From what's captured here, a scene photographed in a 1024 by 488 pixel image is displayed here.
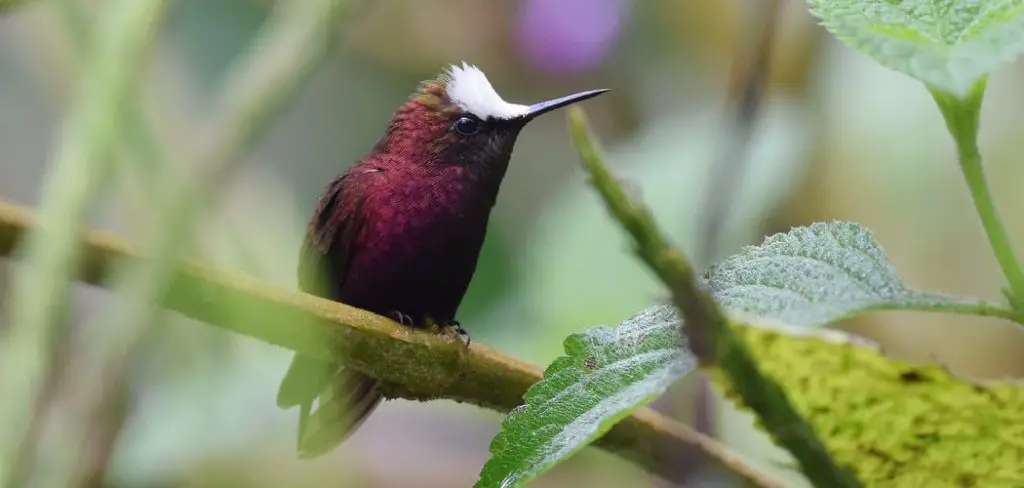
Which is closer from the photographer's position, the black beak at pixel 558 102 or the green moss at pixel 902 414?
the green moss at pixel 902 414

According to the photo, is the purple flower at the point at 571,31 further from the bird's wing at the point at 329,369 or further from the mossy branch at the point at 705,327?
the mossy branch at the point at 705,327

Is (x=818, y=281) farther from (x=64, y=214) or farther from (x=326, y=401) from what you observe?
(x=326, y=401)

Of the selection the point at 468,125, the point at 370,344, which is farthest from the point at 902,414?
the point at 468,125

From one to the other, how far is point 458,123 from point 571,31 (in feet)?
1.44

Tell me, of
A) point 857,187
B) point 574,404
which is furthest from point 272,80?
point 857,187

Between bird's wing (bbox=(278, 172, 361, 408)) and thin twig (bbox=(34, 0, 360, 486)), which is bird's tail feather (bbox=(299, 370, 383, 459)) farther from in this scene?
thin twig (bbox=(34, 0, 360, 486))

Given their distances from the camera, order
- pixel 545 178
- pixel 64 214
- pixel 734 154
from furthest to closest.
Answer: pixel 545 178
pixel 734 154
pixel 64 214

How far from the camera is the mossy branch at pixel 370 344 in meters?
0.51

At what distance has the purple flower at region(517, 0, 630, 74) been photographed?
1.47 meters

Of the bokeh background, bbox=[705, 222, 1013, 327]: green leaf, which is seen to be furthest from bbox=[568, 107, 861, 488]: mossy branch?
the bokeh background

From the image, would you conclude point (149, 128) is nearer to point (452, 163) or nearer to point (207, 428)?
point (452, 163)

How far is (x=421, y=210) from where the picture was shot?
42.4 inches

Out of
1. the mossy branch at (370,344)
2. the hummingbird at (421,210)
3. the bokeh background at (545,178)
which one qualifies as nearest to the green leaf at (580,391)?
the mossy branch at (370,344)

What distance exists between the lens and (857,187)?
63.3 inches
